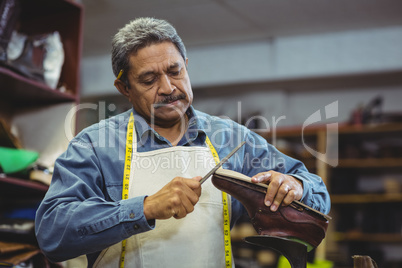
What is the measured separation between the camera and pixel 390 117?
18.9 feet

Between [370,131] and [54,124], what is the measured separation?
4.17 meters

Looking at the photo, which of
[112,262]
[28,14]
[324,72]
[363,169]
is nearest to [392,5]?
[324,72]

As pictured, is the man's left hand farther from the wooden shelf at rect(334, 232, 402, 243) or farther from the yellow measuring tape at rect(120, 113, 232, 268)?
the wooden shelf at rect(334, 232, 402, 243)

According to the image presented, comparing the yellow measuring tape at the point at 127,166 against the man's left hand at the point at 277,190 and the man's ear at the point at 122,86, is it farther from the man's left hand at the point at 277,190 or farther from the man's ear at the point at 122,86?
the man's left hand at the point at 277,190

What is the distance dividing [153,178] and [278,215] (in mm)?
471

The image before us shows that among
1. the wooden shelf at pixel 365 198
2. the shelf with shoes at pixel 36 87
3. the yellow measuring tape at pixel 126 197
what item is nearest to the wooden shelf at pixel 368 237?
the wooden shelf at pixel 365 198

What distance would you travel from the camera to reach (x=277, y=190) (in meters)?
1.49

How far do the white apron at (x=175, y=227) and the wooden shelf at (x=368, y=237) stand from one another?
451 cm

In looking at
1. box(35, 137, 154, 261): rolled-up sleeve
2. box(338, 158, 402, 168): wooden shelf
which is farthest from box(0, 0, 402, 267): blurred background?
box(35, 137, 154, 261): rolled-up sleeve

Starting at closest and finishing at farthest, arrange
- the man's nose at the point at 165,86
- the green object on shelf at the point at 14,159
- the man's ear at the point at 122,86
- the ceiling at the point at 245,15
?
the man's nose at the point at 165,86 → the man's ear at the point at 122,86 → the green object on shelf at the point at 14,159 → the ceiling at the point at 245,15

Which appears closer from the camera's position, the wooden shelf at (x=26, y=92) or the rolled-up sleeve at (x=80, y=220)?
the rolled-up sleeve at (x=80, y=220)

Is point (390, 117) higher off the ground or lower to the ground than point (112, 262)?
higher

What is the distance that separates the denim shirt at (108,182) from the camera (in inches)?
57.0

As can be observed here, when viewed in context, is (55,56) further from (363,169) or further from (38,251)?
(363,169)
